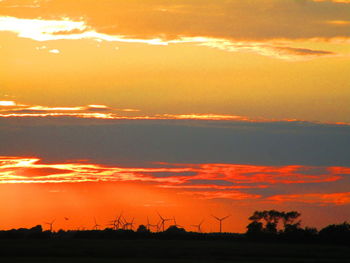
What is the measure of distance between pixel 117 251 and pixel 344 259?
41.9 metres

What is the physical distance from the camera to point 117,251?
14025 centimetres

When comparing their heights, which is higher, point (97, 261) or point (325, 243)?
point (325, 243)

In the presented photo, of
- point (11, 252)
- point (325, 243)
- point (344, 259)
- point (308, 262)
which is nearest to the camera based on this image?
point (308, 262)

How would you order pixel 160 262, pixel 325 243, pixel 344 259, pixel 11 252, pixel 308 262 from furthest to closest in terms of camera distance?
pixel 325 243
pixel 11 252
pixel 344 259
pixel 308 262
pixel 160 262

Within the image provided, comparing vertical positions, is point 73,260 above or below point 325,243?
below

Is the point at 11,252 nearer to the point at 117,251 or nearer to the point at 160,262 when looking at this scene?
the point at 117,251

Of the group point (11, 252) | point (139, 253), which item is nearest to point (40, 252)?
point (11, 252)

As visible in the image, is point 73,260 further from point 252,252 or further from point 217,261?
point 252,252

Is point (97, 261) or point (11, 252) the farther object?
point (11, 252)

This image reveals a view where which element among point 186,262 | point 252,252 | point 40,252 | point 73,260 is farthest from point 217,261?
point 40,252

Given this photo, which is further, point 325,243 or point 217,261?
point 325,243

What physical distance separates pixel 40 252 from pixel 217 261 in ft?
135

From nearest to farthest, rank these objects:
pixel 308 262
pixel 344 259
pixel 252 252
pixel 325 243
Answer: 1. pixel 308 262
2. pixel 344 259
3. pixel 252 252
4. pixel 325 243

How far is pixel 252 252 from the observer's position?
142500mm
